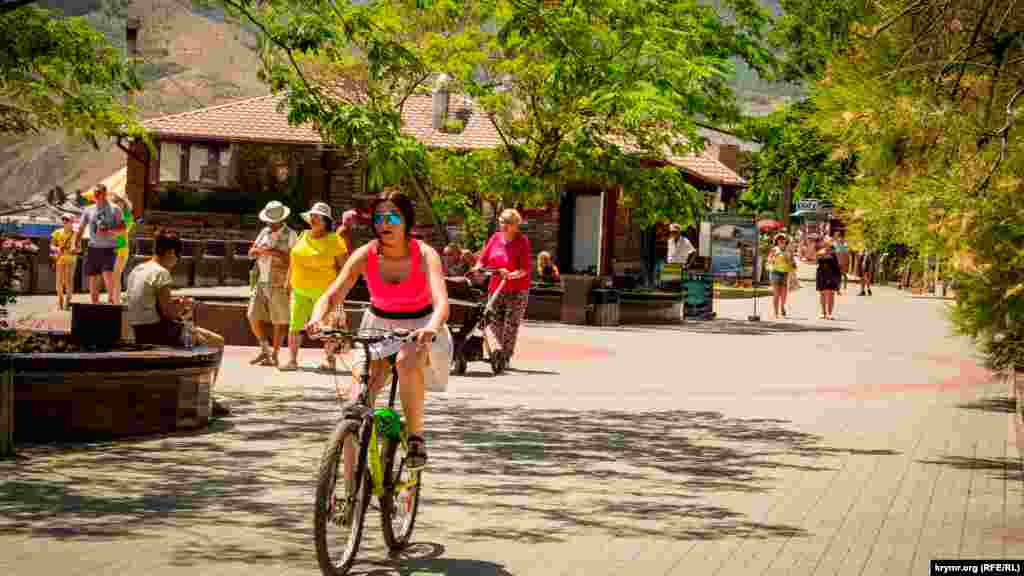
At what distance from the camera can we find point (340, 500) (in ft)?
22.7

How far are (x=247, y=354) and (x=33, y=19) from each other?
5.02 meters

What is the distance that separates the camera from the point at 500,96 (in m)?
29.7

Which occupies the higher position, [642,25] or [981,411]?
[642,25]

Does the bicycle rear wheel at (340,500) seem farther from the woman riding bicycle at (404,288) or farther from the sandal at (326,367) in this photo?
the sandal at (326,367)

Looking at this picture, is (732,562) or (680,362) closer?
(732,562)

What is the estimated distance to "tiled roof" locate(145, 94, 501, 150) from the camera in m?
44.8

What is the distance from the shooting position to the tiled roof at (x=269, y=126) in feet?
147

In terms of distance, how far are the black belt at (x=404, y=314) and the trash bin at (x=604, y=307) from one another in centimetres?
2217

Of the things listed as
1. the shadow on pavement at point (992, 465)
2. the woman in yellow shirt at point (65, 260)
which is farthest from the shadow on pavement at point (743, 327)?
the shadow on pavement at point (992, 465)

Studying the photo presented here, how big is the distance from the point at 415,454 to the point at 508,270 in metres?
10.4

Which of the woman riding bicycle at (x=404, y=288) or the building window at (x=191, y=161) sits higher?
the building window at (x=191, y=161)

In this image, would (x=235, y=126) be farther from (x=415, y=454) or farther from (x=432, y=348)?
(x=415, y=454)

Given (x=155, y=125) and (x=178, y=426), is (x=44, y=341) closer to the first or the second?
(x=178, y=426)

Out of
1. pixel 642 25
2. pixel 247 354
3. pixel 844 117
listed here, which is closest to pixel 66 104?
pixel 247 354
